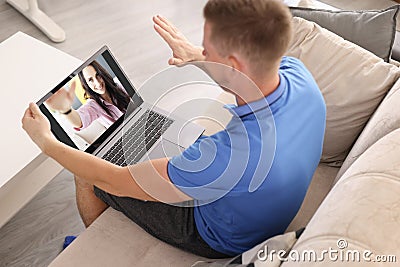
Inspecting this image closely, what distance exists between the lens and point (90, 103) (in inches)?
69.0

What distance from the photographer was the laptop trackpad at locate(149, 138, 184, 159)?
5.76ft

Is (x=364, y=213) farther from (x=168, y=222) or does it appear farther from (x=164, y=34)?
(x=164, y=34)

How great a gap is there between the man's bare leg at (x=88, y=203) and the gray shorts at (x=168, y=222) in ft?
0.39

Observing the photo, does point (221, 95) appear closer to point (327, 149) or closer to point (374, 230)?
point (327, 149)

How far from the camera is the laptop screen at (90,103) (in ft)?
5.50

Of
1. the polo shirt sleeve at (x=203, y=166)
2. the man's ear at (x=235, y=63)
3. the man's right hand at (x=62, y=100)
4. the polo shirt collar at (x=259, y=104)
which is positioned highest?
the man's ear at (x=235, y=63)

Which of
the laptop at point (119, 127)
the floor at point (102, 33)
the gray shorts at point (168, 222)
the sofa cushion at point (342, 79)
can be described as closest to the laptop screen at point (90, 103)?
the laptop at point (119, 127)

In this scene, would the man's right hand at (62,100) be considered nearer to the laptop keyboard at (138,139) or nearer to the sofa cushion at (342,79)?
the laptop keyboard at (138,139)

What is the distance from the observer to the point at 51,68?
2.01m

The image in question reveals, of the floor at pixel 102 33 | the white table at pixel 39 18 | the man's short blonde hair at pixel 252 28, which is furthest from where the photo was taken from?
the white table at pixel 39 18

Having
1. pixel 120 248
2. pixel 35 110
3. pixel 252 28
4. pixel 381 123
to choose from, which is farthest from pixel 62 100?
pixel 381 123

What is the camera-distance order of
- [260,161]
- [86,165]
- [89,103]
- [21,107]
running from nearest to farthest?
[260,161] < [86,165] < [89,103] < [21,107]

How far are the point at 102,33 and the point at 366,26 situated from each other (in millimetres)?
1443

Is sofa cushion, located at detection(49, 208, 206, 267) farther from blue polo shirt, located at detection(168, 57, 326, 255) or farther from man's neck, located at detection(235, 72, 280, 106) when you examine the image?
man's neck, located at detection(235, 72, 280, 106)
